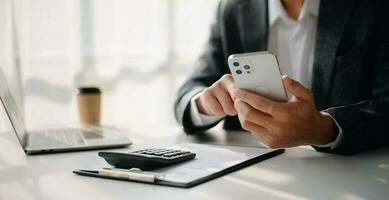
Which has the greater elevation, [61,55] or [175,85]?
[61,55]

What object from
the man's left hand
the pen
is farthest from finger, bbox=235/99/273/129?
the pen

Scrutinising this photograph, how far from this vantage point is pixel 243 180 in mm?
765

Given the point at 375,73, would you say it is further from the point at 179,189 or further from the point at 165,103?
the point at 165,103

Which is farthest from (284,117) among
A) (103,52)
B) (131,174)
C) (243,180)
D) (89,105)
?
(103,52)

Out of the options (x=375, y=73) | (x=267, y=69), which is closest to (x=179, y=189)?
(x=267, y=69)

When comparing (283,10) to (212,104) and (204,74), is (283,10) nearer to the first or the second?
(204,74)

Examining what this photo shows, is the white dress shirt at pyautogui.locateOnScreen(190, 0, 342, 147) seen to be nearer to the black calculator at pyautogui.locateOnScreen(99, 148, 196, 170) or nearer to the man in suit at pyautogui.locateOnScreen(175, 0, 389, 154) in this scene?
the man in suit at pyautogui.locateOnScreen(175, 0, 389, 154)

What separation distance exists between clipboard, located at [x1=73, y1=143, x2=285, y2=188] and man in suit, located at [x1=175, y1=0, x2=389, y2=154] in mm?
55

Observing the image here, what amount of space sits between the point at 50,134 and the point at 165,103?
1186 mm

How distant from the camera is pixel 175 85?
2.41 meters

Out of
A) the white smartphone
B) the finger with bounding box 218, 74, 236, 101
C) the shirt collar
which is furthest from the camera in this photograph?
the shirt collar

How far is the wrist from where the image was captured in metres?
0.92

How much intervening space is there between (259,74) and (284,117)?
0.09 m

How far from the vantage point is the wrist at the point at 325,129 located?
3.02 feet
